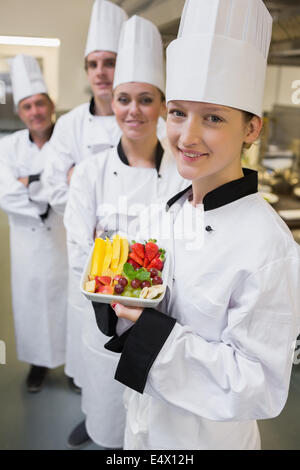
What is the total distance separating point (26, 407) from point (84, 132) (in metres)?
0.94

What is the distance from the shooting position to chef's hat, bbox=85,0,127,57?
1029mm

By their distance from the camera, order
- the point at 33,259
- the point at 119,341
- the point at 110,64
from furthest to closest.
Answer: the point at 33,259 → the point at 110,64 → the point at 119,341

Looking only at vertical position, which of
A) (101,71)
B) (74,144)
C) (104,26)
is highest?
(104,26)

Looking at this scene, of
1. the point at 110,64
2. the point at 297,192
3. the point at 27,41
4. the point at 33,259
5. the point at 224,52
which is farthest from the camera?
the point at 297,192

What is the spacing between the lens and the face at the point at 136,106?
3.22 ft

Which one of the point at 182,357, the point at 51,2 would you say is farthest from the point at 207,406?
the point at 51,2

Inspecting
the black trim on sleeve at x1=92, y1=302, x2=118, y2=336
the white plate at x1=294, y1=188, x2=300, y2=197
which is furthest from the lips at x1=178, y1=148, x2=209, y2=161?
the white plate at x1=294, y1=188, x2=300, y2=197

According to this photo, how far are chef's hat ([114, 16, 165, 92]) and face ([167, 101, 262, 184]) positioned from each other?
1.24ft

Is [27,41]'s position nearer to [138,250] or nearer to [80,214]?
[80,214]

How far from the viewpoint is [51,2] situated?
Answer: 92 cm

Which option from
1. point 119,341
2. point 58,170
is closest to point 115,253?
point 119,341

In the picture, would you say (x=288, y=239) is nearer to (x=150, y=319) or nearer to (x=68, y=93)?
(x=150, y=319)

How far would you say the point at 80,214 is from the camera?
1.10m

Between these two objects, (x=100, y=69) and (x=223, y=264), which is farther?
(x=100, y=69)
